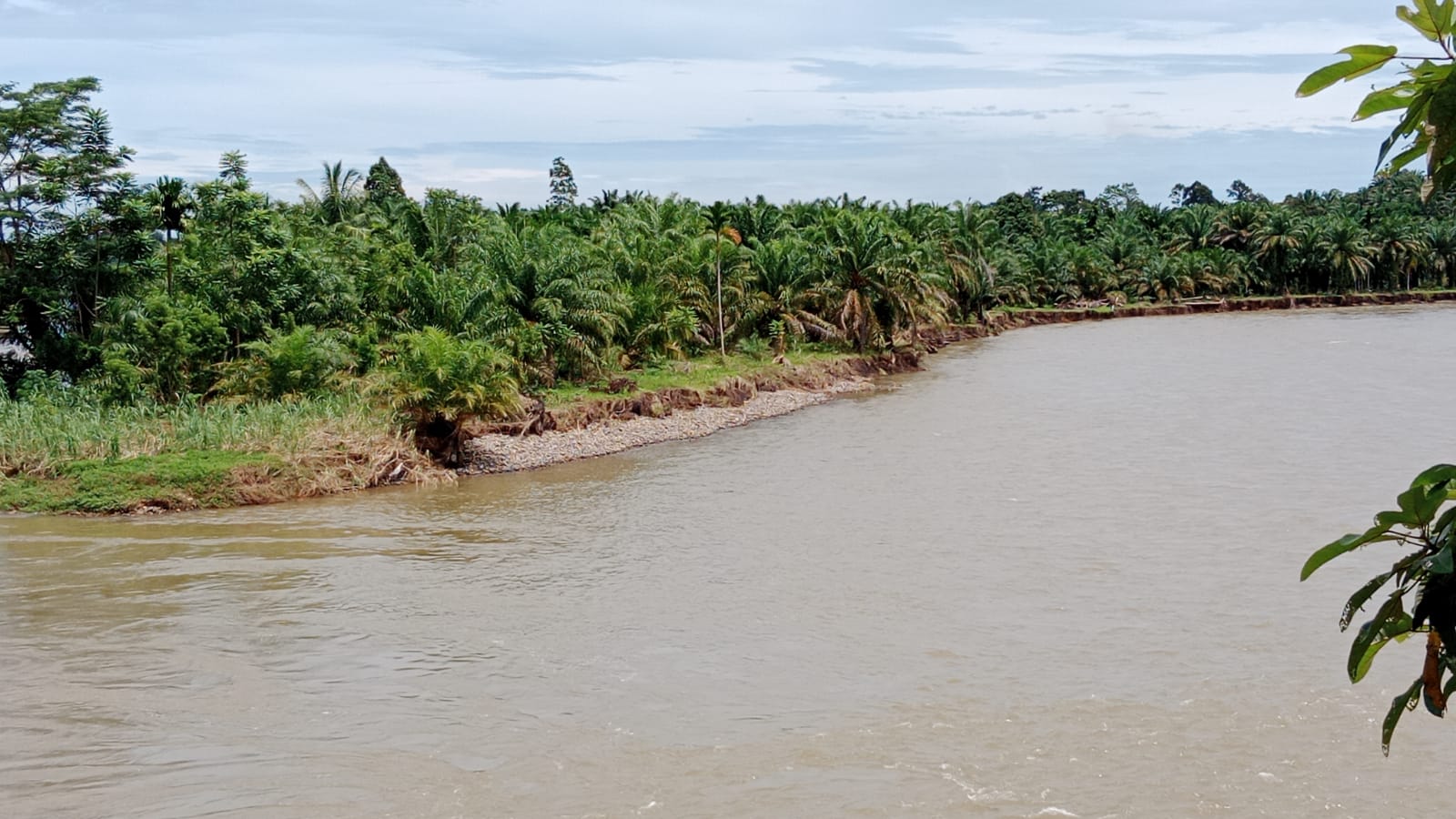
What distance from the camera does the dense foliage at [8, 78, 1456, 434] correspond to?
21938mm

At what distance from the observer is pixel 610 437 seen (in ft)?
80.2

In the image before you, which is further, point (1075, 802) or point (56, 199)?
point (56, 199)

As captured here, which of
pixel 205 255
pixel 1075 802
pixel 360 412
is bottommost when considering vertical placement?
pixel 1075 802

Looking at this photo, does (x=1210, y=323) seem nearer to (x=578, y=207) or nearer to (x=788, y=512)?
(x=578, y=207)

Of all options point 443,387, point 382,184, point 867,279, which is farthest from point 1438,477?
point 382,184

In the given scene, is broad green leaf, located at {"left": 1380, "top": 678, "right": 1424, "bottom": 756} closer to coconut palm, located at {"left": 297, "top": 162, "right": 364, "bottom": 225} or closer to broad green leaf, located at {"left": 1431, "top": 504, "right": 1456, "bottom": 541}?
broad green leaf, located at {"left": 1431, "top": 504, "right": 1456, "bottom": 541}

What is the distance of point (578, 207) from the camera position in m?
48.9

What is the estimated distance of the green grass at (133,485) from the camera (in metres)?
17.6

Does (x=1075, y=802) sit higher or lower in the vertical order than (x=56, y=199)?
lower

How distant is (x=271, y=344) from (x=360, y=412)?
2614 mm

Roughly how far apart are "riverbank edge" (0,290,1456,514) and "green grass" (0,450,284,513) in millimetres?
31

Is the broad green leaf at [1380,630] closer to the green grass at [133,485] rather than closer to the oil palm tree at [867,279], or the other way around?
the green grass at [133,485]

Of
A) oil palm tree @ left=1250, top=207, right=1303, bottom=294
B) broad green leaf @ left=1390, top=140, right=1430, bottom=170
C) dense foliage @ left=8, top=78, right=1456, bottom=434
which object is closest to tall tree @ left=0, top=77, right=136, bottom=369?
dense foliage @ left=8, top=78, right=1456, bottom=434

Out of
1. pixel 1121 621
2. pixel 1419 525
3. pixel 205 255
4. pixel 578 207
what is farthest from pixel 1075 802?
pixel 578 207
